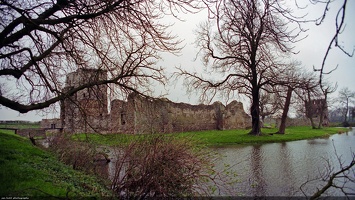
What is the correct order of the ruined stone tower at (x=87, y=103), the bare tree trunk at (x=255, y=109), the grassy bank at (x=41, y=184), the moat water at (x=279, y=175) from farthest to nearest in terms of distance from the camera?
the bare tree trunk at (x=255, y=109)
the ruined stone tower at (x=87, y=103)
the moat water at (x=279, y=175)
the grassy bank at (x=41, y=184)

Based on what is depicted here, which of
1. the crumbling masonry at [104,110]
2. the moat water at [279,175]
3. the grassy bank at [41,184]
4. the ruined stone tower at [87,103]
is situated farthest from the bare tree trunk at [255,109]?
the grassy bank at [41,184]

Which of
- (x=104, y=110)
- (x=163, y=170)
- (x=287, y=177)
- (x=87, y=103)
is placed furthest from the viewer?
(x=87, y=103)

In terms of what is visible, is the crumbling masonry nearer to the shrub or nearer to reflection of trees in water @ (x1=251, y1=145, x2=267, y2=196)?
the shrub

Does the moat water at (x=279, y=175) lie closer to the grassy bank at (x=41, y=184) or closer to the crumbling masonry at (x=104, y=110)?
the crumbling masonry at (x=104, y=110)

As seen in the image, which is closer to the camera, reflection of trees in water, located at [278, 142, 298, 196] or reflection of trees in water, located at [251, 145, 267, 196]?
reflection of trees in water, located at [278, 142, 298, 196]

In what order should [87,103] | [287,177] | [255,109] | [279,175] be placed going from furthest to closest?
[255,109] < [87,103] < [279,175] < [287,177]

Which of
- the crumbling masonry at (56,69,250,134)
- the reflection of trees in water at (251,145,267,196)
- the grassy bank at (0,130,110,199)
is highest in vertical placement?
the crumbling masonry at (56,69,250,134)

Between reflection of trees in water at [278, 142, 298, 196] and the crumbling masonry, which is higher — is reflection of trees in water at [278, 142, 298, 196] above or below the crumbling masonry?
below

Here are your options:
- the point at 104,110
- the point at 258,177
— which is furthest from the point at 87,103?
the point at 258,177

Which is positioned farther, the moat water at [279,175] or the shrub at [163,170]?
the moat water at [279,175]

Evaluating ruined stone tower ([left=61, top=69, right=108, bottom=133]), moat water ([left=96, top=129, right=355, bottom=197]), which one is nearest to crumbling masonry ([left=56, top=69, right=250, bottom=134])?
ruined stone tower ([left=61, top=69, right=108, bottom=133])

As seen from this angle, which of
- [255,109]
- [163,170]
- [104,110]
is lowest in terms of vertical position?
[163,170]

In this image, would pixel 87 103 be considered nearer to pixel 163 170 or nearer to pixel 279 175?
pixel 163 170

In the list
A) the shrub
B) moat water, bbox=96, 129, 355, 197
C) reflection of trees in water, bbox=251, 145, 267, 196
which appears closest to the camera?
the shrub
